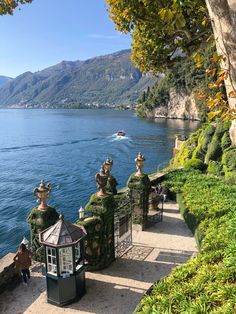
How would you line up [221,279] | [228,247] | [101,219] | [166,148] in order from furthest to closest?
[166,148] → [101,219] → [228,247] → [221,279]

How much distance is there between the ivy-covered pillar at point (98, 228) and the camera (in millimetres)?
11484

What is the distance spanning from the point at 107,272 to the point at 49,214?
298 cm

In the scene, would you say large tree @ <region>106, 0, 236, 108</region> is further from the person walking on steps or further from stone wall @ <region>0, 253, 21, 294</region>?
stone wall @ <region>0, 253, 21, 294</region>

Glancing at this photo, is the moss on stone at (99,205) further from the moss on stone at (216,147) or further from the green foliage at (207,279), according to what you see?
the moss on stone at (216,147)

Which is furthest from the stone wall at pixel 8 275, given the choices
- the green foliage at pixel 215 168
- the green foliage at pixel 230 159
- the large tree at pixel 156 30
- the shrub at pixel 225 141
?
the shrub at pixel 225 141

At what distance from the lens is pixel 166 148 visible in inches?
2648

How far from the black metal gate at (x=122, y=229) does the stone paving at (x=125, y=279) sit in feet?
1.01

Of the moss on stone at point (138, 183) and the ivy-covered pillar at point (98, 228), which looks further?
the moss on stone at point (138, 183)

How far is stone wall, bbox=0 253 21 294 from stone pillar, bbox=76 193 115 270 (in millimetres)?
2474

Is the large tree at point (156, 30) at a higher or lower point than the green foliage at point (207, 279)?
higher

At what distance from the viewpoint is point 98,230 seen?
11555 mm

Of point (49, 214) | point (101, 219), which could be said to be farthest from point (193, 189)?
point (49, 214)

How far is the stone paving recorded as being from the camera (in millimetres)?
9688

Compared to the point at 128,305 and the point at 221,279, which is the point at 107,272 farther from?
the point at 221,279
